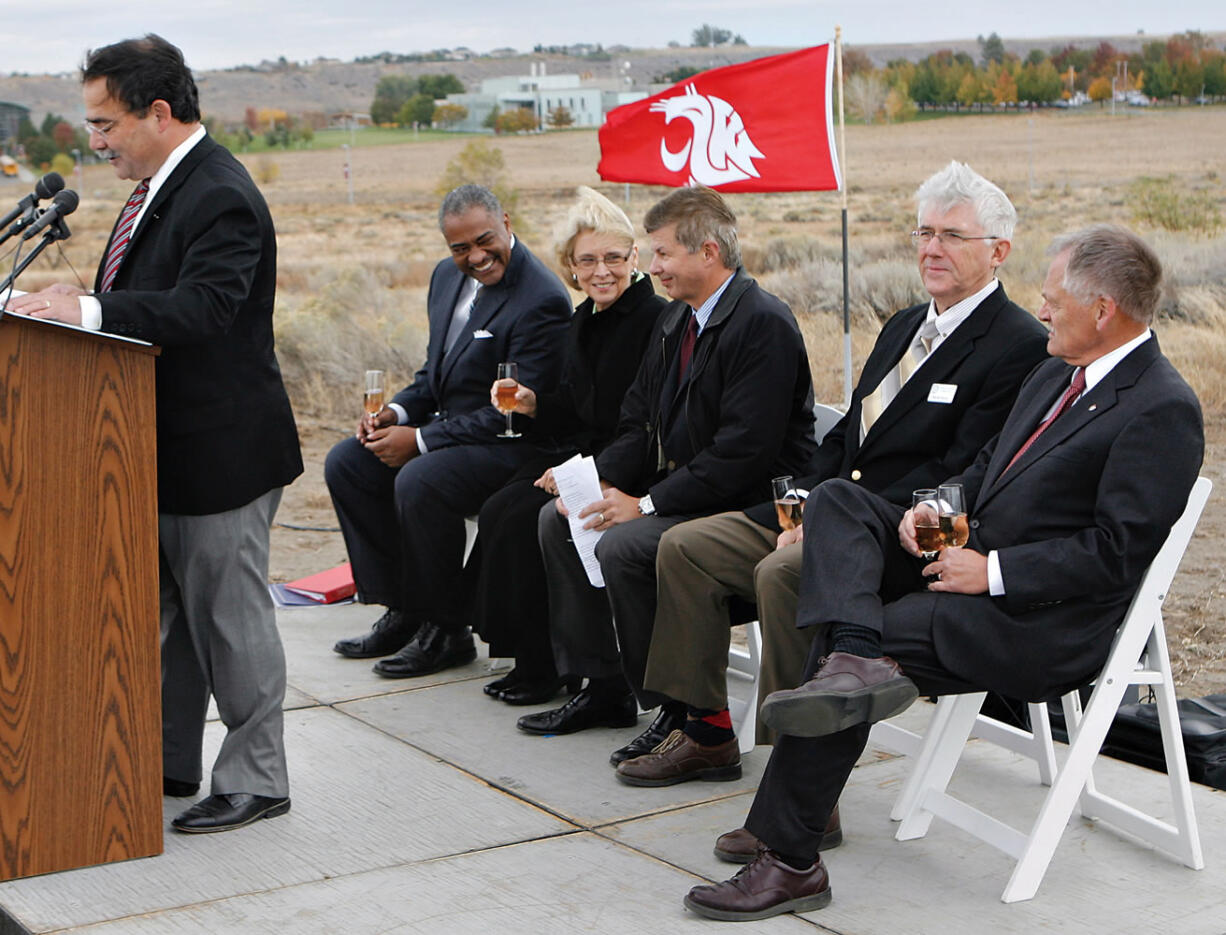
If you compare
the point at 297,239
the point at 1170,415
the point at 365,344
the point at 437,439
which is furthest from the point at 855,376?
the point at 297,239

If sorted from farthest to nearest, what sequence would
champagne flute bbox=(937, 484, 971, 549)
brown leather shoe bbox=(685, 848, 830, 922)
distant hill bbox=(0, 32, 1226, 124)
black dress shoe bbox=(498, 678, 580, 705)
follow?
distant hill bbox=(0, 32, 1226, 124), black dress shoe bbox=(498, 678, 580, 705), champagne flute bbox=(937, 484, 971, 549), brown leather shoe bbox=(685, 848, 830, 922)

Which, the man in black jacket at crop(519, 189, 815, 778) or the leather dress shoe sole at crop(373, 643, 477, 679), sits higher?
the man in black jacket at crop(519, 189, 815, 778)

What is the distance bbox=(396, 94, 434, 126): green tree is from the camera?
120 metres

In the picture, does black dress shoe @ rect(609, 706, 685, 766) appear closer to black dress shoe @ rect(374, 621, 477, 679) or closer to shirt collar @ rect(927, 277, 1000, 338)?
black dress shoe @ rect(374, 621, 477, 679)

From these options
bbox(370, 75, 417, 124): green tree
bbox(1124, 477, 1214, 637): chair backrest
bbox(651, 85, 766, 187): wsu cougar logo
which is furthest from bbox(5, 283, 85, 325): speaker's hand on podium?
bbox(370, 75, 417, 124): green tree

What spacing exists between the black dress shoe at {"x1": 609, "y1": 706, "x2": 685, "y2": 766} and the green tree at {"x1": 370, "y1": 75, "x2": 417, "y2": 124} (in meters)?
125

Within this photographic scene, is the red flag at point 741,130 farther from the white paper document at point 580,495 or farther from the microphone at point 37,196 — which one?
the microphone at point 37,196

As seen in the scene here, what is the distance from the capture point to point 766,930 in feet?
11.0

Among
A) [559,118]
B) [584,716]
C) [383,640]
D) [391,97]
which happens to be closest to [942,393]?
[584,716]

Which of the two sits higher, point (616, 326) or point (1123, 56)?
point (1123, 56)

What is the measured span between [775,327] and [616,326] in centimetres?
99

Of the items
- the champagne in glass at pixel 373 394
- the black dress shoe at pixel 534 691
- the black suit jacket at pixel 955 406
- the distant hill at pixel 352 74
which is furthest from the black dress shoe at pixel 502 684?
the distant hill at pixel 352 74

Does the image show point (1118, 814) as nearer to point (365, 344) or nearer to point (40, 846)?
point (40, 846)

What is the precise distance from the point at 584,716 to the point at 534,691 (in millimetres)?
384
